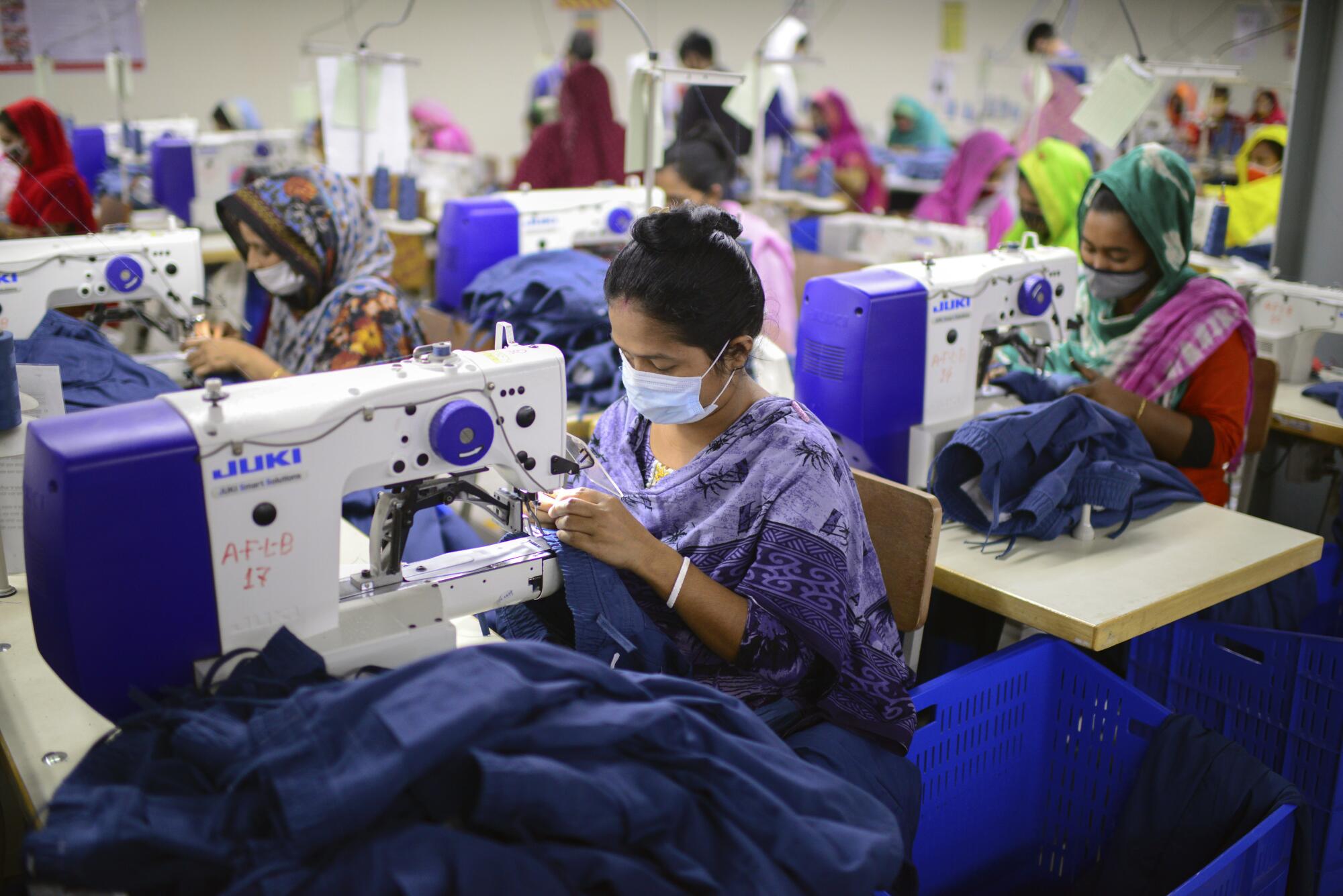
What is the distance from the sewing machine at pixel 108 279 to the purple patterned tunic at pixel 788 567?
151 cm

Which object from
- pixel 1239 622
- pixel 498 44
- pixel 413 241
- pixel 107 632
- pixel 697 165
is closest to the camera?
pixel 107 632

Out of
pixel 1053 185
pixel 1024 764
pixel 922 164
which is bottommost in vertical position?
pixel 1024 764

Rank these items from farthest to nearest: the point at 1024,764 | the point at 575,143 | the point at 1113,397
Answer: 1. the point at 575,143
2. the point at 1113,397
3. the point at 1024,764

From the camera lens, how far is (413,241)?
→ 5.18 m

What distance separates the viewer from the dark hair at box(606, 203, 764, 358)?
1.63 m

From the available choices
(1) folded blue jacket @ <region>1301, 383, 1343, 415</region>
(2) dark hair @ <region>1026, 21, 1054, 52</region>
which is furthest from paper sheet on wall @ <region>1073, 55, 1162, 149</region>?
(2) dark hair @ <region>1026, 21, 1054, 52</region>

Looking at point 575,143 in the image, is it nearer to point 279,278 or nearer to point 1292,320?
point 279,278

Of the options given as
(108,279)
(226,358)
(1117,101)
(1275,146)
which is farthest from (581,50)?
(108,279)

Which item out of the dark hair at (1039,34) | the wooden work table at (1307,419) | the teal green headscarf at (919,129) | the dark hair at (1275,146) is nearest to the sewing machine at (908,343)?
the wooden work table at (1307,419)

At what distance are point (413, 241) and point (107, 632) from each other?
4156 mm

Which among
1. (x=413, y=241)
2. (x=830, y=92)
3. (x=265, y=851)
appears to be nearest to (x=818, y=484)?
(x=265, y=851)

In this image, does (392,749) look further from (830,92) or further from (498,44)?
(498,44)

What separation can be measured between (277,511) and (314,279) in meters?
1.60

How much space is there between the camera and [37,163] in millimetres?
4738
